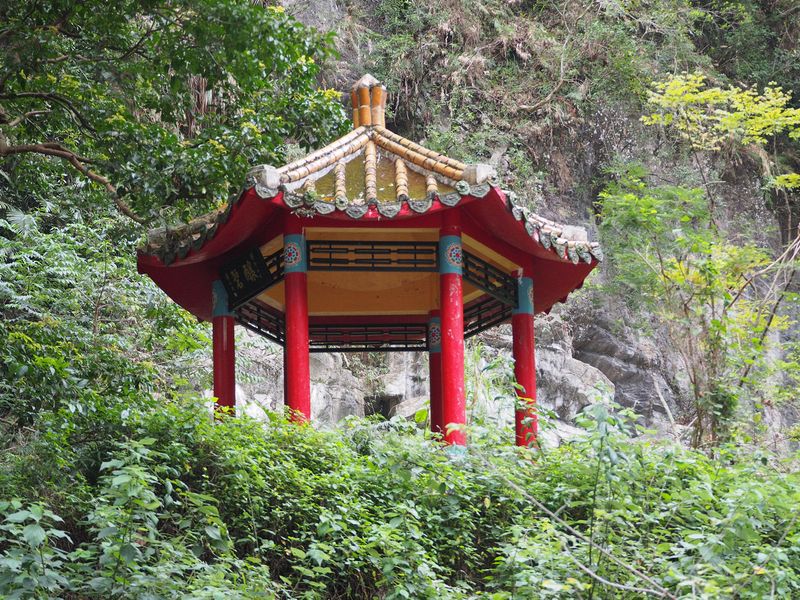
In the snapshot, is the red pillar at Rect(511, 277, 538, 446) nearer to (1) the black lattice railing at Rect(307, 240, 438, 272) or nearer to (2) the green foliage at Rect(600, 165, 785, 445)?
(1) the black lattice railing at Rect(307, 240, 438, 272)

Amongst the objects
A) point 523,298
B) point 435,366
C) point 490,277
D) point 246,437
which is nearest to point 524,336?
point 523,298

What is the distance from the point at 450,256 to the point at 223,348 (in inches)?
102

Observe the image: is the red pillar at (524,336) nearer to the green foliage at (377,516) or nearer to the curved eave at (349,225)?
the curved eave at (349,225)

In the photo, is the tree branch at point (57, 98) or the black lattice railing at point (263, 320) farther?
the black lattice railing at point (263, 320)

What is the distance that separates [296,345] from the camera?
8.21 meters

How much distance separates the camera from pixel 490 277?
9.80 meters

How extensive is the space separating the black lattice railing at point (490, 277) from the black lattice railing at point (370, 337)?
1944mm

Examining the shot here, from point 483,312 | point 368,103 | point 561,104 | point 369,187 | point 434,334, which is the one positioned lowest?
point 434,334

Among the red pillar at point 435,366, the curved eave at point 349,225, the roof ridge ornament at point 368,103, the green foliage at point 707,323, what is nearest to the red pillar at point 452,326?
the curved eave at point 349,225

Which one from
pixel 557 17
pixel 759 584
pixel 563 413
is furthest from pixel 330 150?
pixel 557 17

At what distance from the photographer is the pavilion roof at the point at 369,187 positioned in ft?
26.0

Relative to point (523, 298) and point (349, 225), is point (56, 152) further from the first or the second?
point (523, 298)

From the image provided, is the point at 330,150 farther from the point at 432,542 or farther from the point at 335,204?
the point at 432,542

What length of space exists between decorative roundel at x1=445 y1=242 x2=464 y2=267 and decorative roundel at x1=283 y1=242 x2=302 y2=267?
4.17ft
